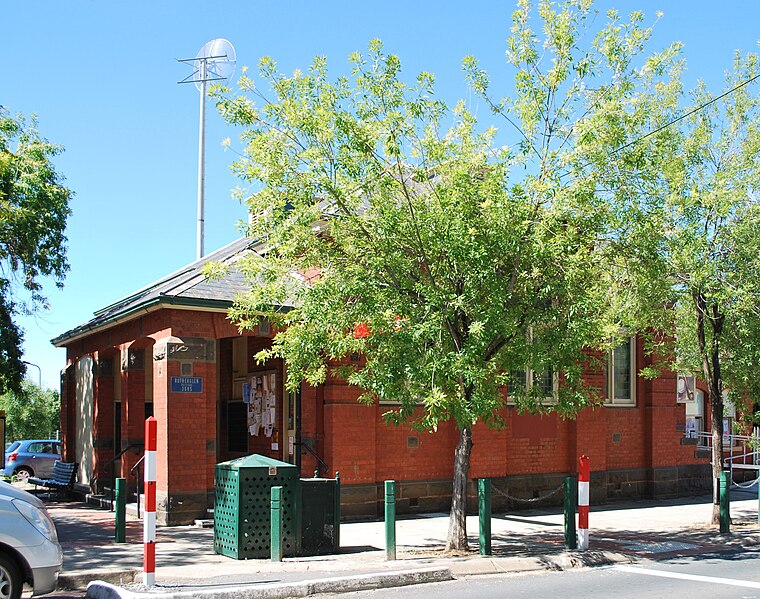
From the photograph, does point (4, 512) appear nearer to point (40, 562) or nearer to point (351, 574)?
point (40, 562)

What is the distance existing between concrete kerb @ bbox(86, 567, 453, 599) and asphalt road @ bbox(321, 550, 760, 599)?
0.15 m

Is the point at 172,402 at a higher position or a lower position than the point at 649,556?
higher

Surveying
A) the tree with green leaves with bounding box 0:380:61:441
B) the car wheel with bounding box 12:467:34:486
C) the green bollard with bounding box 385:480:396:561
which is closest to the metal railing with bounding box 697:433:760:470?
the green bollard with bounding box 385:480:396:561

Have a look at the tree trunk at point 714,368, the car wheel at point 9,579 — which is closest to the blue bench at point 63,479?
the car wheel at point 9,579

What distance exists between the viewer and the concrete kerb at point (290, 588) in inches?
332

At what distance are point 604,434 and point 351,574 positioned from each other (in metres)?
11.3

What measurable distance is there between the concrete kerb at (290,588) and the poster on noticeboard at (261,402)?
321 inches

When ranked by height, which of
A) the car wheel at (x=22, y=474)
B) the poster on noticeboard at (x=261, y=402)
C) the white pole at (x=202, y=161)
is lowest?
the car wheel at (x=22, y=474)

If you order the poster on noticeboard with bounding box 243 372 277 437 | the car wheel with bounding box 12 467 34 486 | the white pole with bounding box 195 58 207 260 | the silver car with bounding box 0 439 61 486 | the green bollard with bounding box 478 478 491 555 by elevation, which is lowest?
the car wheel with bounding box 12 467 34 486

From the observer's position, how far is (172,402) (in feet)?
47.8

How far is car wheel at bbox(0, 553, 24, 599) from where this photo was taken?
25.1ft

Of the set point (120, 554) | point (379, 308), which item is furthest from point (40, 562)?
point (379, 308)

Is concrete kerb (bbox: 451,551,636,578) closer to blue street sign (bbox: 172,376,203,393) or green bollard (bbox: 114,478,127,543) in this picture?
green bollard (bbox: 114,478,127,543)

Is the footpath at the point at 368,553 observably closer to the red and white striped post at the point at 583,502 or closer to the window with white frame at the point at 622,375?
the red and white striped post at the point at 583,502
